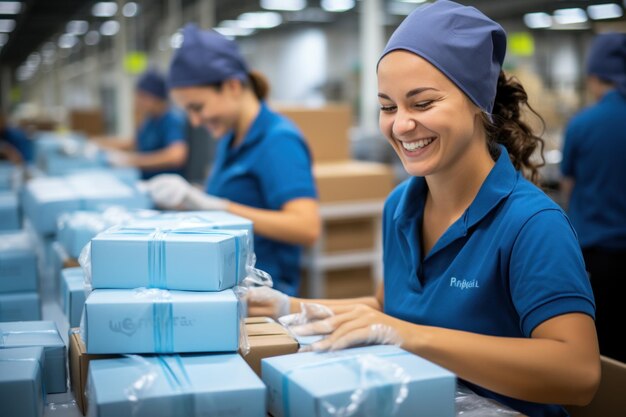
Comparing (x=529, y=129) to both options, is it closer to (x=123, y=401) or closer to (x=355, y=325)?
(x=355, y=325)

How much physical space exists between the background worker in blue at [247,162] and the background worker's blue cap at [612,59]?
1753 mm

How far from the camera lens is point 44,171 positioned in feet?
14.3

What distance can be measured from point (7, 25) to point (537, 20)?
13334 millimetres

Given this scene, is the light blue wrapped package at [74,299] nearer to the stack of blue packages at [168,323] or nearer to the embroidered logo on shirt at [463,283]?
→ the stack of blue packages at [168,323]

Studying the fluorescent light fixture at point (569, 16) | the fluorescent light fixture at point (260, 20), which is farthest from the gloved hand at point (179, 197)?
the fluorescent light fixture at point (260, 20)

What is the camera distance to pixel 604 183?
3.12 meters

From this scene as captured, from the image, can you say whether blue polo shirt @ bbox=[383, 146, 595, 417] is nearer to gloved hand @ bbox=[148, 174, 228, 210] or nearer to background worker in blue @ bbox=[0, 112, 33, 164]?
gloved hand @ bbox=[148, 174, 228, 210]

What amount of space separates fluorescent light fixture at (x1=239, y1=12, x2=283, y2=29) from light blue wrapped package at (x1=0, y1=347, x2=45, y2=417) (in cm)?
971

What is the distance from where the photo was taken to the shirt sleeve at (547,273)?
121 cm

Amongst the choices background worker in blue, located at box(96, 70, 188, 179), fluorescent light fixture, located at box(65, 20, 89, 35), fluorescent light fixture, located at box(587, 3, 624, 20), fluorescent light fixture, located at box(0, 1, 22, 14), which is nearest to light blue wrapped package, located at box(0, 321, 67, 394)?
background worker in blue, located at box(96, 70, 188, 179)

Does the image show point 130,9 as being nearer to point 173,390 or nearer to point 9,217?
point 9,217

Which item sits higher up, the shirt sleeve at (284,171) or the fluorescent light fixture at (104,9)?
the fluorescent light fixture at (104,9)

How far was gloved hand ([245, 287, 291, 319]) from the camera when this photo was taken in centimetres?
163

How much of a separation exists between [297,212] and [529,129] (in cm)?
83
